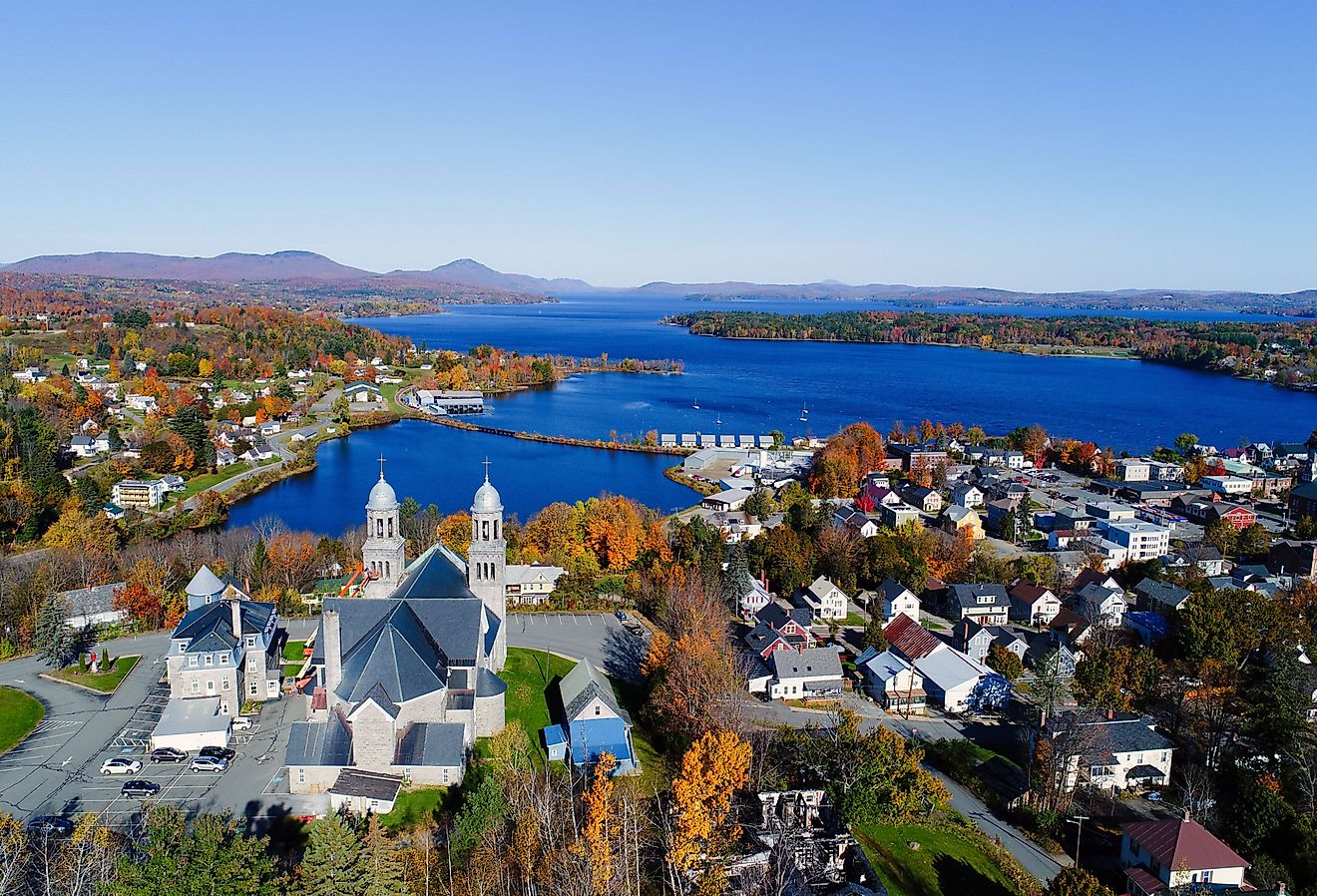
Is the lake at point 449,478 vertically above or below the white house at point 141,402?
below

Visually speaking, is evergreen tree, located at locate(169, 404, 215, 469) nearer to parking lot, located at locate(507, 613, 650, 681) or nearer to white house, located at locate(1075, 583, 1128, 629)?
parking lot, located at locate(507, 613, 650, 681)

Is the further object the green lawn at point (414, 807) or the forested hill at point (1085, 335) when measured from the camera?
the forested hill at point (1085, 335)

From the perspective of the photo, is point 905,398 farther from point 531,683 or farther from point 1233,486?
point 531,683

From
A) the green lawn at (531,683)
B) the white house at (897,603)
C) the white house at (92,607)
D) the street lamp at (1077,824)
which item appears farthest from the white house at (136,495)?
the street lamp at (1077,824)

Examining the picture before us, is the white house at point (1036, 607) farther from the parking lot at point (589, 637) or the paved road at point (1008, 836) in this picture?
the parking lot at point (589, 637)

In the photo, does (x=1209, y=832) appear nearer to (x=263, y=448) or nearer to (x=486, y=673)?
(x=486, y=673)

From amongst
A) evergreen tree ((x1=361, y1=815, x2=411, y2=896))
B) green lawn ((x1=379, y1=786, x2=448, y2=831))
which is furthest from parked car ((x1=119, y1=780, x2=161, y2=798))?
evergreen tree ((x1=361, y1=815, x2=411, y2=896))
